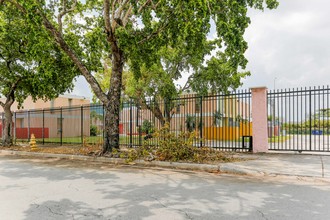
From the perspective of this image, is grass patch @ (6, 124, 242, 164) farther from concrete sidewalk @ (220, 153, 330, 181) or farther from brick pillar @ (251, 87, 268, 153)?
brick pillar @ (251, 87, 268, 153)

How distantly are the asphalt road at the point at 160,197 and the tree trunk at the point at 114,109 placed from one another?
402 centimetres

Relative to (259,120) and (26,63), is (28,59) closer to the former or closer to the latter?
(26,63)

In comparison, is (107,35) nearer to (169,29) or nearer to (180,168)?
(169,29)

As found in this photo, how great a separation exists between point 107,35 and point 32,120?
27702 mm

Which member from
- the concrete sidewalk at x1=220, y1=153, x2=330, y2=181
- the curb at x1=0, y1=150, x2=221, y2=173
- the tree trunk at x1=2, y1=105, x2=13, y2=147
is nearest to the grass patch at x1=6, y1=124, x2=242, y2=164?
the curb at x1=0, y1=150, x2=221, y2=173

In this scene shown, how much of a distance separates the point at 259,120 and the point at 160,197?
8187 millimetres

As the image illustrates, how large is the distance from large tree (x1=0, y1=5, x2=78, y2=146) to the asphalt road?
752 cm

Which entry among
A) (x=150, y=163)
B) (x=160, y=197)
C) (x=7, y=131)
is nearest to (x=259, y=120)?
(x=150, y=163)

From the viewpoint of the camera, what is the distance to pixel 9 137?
725 inches

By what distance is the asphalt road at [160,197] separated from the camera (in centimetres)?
431

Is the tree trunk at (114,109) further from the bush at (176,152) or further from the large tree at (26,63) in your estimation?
the large tree at (26,63)

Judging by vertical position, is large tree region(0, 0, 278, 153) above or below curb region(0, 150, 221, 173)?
above

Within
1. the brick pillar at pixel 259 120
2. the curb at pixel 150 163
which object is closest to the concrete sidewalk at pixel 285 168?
the curb at pixel 150 163

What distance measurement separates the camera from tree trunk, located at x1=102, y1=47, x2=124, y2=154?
11.8 meters
